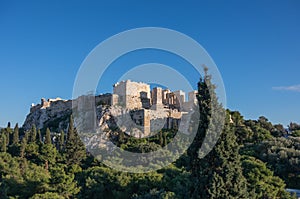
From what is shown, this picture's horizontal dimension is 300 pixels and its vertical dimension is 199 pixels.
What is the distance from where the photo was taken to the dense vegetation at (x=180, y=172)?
8352mm

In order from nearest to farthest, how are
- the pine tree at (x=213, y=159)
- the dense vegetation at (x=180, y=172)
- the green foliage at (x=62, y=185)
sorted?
1. the pine tree at (x=213, y=159)
2. the dense vegetation at (x=180, y=172)
3. the green foliage at (x=62, y=185)

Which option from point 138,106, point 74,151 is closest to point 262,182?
point 74,151

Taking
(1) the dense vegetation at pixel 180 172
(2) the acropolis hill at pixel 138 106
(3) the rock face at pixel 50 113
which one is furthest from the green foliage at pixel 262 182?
(3) the rock face at pixel 50 113

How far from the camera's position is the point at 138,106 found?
37.6 metres

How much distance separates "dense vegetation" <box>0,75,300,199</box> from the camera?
8.35 m

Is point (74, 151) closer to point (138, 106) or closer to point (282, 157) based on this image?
point (282, 157)

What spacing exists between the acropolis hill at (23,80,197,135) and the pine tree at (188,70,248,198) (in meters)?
23.5

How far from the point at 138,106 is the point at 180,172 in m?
22.5

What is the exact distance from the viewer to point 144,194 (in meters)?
13.6

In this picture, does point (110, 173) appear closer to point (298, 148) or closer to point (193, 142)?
point (193, 142)

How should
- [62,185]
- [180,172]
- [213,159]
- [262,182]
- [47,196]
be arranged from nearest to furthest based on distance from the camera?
[213,159] < [47,196] < [262,182] < [62,185] < [180,172]

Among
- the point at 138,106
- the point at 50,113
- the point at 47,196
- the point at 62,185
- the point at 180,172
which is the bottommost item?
the point at 47,196

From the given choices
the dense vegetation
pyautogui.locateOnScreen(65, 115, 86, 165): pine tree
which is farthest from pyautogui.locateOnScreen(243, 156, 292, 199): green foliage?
pyautogui.locateOnScreen(65, 115, 86, 165): pine tree

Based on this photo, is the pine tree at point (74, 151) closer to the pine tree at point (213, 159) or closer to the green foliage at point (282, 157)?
the green foliage at point (282, 157)
